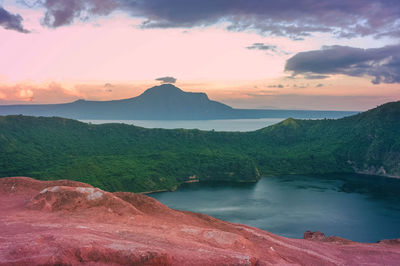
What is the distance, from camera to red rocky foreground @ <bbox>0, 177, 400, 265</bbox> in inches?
683

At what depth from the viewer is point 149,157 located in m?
163

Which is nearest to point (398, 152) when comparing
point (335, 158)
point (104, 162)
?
point (335, 158)

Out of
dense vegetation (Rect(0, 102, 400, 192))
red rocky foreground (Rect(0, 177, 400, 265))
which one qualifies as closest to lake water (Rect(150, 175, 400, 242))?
dense vegetation (Rect(0, 102, 400, 192))

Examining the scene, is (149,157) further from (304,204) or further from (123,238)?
(123,238)

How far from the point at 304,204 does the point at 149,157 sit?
272 ft

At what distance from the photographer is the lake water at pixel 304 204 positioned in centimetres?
8681

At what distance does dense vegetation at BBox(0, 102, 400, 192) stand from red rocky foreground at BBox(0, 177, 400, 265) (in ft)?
314

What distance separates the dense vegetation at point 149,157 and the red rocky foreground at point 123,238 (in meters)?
95.7

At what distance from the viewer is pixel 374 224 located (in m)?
89.4

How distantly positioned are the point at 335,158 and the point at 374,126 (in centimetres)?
3869

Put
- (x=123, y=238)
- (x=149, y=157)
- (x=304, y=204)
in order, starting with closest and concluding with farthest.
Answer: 1. (x=123, y=238)
2. (x=304, y=204)
3. (x=149, y=157)

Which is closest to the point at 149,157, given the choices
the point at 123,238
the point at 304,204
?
the point at 304,204

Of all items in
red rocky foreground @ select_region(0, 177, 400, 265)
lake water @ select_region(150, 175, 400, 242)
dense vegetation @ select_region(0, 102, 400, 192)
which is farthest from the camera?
dense vegetation @ select_region(0, 102, 400, 192)

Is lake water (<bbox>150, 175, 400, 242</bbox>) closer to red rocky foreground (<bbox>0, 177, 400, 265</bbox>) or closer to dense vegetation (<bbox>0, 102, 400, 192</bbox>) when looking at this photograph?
dense vegetation (<bbox>0, 102, 400, 192</bbox>)
